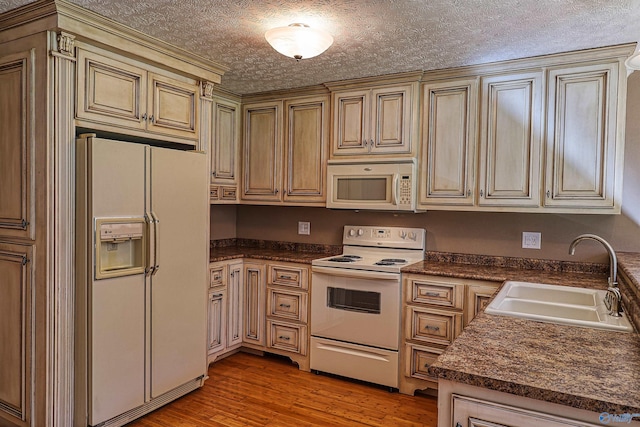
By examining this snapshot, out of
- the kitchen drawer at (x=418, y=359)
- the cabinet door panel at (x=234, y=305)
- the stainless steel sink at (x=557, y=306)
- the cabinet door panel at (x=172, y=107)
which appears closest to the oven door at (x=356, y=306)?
the kitchen drawer at (x=418, y=359)

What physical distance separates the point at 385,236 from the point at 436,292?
0.81 metres

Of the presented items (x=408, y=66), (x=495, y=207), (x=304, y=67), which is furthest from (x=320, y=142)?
(x=495, y=207)

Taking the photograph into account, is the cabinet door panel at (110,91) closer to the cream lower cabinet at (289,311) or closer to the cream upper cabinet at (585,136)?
the cream lower cabinet at (289,311)

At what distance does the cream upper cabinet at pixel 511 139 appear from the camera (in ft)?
9.75

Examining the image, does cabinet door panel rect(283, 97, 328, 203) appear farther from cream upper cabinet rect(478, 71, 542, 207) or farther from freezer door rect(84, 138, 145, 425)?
freezer door rect(84, 138, 145, 425)

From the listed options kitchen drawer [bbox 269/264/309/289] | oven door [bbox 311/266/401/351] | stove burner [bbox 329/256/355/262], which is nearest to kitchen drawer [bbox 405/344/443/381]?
oven door [bbox 311/266/401/351]

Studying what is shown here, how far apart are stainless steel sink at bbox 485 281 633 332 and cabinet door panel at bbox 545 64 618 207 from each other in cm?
67

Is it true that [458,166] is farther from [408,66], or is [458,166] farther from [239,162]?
[239,162]

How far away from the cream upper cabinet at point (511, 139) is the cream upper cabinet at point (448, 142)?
3.2 inches

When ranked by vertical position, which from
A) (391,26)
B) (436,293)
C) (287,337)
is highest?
(391,26)

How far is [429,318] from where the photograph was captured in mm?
3074

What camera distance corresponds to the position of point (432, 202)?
3.32 m

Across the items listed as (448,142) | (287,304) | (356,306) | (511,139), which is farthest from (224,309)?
(511,139)

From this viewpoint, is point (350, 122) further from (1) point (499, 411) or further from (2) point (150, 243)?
(1) point (499, 411)
